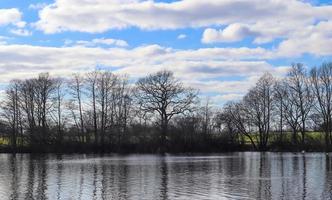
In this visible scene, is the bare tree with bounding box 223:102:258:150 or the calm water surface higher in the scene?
the bare tree with bounding box 223:102:258:150

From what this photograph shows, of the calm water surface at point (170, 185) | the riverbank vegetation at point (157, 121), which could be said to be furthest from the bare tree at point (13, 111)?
the calm water surface at point (170, 185)

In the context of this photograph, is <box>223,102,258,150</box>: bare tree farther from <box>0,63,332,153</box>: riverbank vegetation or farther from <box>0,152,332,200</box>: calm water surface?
<box>0,152,332,200</box>: calm water surface

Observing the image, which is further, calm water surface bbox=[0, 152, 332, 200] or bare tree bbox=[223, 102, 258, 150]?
bare tree bbox=[223, 102, 258, 150]

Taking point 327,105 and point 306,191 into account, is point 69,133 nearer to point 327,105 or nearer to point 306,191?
point 327,105

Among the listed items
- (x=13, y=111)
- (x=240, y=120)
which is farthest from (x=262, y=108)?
(x=13, y=111)

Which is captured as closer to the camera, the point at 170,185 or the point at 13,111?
the point at 170,185

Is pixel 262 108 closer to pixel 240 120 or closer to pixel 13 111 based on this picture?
pixel 240 120

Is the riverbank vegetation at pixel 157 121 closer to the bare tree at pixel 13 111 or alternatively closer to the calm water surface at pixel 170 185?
the bare tree at pixel 13 111

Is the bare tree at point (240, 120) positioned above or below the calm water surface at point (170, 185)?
above

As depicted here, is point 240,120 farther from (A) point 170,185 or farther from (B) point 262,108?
(A) point 170,185

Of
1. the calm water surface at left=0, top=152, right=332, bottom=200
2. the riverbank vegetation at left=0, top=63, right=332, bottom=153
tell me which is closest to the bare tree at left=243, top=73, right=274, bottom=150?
the riverbank vegetation at left=0, top=63, right=332, bottom=153

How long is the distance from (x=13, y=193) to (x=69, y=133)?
78.6 m

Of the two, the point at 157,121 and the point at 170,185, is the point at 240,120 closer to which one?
the point at 157,121

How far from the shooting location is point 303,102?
350 ft
